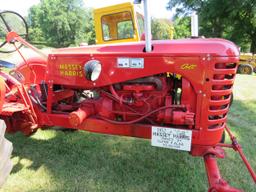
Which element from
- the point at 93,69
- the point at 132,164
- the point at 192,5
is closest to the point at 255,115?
the point at 132,164

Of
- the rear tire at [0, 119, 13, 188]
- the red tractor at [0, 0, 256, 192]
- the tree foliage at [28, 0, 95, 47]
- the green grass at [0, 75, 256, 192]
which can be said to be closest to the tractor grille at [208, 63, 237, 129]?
the red tractor at [0, 0, 256, 192]

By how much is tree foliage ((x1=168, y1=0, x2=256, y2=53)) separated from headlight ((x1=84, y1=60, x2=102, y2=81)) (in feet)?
67.6

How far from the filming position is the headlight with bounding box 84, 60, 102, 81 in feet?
7.97

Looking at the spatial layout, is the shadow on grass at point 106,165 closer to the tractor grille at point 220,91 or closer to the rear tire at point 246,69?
the tractor grille at point 220,91

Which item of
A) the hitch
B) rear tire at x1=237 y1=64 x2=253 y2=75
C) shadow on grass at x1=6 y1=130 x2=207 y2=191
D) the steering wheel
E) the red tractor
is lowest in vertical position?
rear tire at x1=237 y1=64 x2=253 y2=75

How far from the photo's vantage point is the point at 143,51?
8.00 ft

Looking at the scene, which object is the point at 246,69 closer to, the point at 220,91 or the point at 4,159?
the point at 220,91

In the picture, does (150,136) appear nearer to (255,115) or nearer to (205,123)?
(205,123)

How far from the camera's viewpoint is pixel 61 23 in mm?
42969

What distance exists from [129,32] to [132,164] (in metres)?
3.02

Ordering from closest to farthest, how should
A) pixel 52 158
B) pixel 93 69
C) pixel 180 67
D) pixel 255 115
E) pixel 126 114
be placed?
pixel 180 67 < pixel 93 69 < pixel 126 114 < pixel 52 158 < pixel 255 115

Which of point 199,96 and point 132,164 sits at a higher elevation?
point 199,96

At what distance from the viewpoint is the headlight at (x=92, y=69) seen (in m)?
2.43

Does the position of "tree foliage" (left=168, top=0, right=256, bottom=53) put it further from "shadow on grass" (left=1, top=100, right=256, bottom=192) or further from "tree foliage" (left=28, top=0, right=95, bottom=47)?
"tree foliage" (left=28, top=0, right=95, bottom=47)
